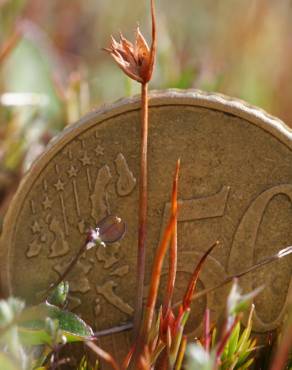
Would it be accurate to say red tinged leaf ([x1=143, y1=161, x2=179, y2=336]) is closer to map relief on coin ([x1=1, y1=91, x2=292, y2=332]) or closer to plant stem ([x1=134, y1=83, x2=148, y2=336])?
plant stem ([x1=134, y1=83, x2=148, y2=336])

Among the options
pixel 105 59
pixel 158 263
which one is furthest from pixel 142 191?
pixel 105 59

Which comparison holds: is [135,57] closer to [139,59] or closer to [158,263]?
[139,59]

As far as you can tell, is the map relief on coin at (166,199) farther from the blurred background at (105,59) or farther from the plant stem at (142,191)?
the blurred background at (105,59)

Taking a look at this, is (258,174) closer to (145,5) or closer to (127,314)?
(127,314)

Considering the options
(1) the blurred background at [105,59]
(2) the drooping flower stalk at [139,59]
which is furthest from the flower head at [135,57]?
(1) the blurred background at [105,59]

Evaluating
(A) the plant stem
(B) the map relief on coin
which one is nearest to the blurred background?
(B) the map relief on coin
